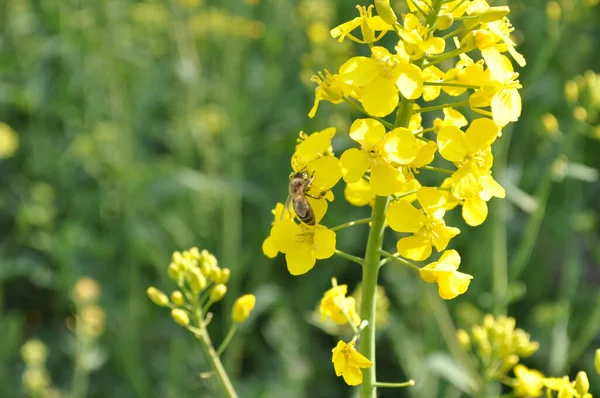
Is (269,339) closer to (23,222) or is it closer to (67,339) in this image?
(67,339)

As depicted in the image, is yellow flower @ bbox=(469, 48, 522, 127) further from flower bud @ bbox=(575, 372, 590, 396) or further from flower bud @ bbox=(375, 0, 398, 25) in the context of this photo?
flower bud @ bbox=(575, 372, 590, 396)

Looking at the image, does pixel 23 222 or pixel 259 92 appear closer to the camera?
pixel 23 222

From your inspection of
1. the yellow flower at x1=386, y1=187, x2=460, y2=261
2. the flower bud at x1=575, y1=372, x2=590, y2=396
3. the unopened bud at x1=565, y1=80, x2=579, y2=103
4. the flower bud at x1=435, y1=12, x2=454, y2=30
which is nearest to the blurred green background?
the unopened bud at x1=565, y1=80, x2=579, y2=103

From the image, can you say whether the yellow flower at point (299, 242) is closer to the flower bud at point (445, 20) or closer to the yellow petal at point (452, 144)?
the yellow petal at point (452, 144)

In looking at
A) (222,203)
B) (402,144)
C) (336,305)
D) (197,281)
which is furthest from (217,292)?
→ (222,203)

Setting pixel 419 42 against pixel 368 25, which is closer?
pixel 419 42

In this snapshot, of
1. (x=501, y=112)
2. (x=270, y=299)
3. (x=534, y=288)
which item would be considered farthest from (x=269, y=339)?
(x=501, y=112)

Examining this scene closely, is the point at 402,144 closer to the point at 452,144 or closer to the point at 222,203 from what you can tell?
the point at 452,144
